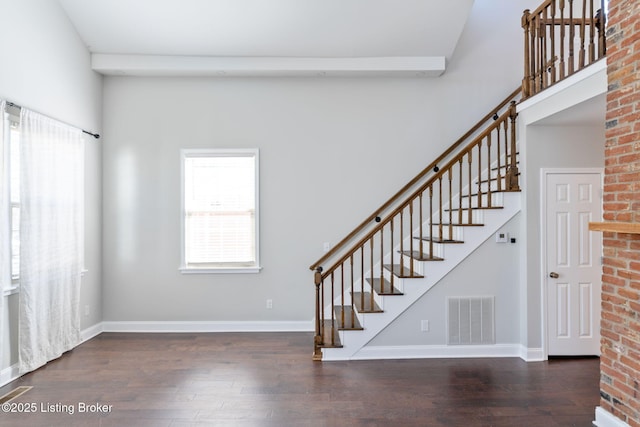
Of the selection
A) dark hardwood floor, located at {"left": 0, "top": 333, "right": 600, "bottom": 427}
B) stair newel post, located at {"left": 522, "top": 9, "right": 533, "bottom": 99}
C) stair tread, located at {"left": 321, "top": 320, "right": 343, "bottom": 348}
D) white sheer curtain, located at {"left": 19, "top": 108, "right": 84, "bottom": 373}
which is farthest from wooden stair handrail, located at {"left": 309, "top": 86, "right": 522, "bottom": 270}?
white sheer curtain, located at {"left": 19, "top": 108, "right": 84, "bottom": 373}

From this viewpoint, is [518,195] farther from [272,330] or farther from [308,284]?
[272,330]

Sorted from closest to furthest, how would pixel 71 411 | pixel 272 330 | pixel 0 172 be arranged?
pixel 71 411
pixel 0 172
pixel 272 330

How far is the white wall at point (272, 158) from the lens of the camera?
5094 mm

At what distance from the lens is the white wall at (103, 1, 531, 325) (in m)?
5.09

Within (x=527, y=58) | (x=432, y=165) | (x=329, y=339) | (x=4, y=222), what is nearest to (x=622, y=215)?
(x=527, y=58)

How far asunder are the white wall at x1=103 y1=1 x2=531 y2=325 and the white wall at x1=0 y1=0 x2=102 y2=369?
0.18 meters

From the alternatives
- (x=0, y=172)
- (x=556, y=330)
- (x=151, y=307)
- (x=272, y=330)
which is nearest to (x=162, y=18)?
(x=0, y=172)

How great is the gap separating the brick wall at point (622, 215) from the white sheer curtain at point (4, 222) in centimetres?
A: 497

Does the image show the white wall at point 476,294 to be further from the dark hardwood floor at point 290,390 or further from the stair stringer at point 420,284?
the dark hardwood floor at point 290,390

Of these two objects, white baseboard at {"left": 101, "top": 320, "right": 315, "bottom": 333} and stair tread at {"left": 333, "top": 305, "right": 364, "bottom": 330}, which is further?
white baseboard at {"left": 101, "top": 320, "right": 315, "bottom": 333}

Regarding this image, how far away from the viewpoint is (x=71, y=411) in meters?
3.00

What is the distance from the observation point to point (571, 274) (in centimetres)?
401

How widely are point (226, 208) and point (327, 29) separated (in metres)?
2.63

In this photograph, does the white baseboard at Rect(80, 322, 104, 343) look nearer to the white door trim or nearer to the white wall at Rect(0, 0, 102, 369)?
the white wall at Rect(0, 0, 102, 369)
